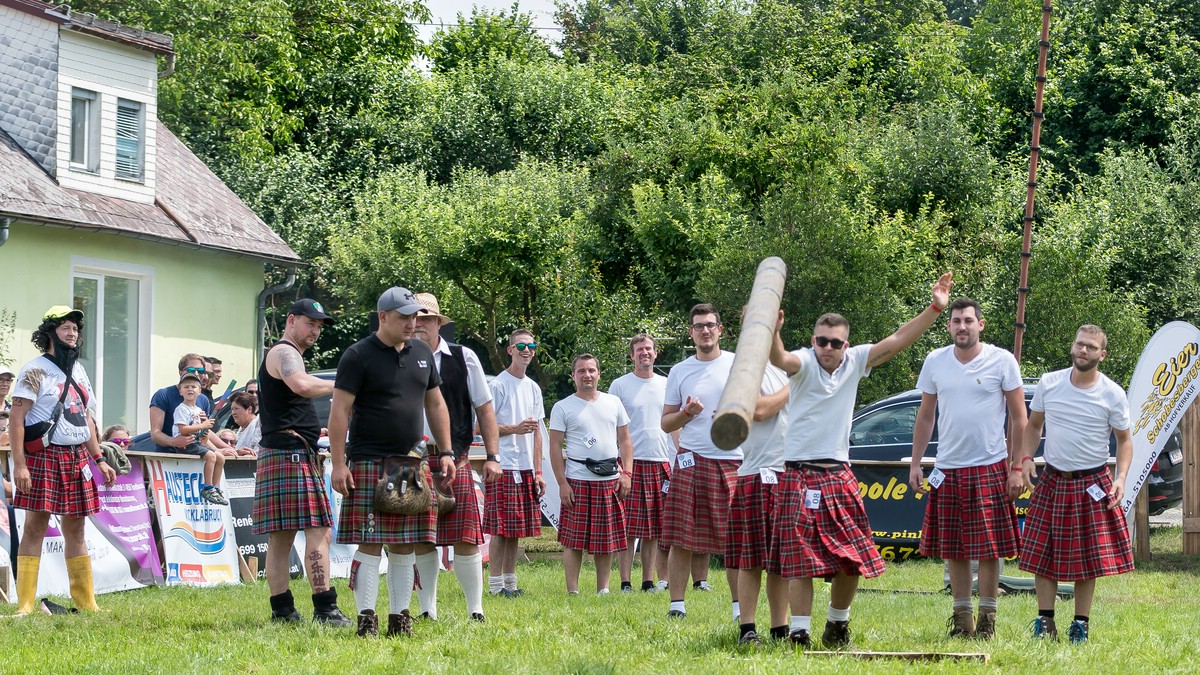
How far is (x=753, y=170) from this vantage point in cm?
1733

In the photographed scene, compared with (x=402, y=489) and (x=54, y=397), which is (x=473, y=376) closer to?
(x=402, y=489)

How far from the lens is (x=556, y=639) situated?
6.83 meters

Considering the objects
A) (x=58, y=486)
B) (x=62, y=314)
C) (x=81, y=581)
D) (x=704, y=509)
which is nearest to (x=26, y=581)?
(x=81, y=581)

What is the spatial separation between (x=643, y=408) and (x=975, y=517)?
3.62m

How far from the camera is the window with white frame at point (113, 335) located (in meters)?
18.6

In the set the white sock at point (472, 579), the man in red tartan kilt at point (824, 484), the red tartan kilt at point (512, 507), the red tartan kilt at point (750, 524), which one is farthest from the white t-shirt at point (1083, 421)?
the red tartan kilt at point (512, 507)

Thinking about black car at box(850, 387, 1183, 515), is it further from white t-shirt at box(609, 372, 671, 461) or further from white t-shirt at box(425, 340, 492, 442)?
white t-shirt at box(425, 340, 492, 442)

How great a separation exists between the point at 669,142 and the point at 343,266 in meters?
7.32

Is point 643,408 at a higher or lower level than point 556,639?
higher

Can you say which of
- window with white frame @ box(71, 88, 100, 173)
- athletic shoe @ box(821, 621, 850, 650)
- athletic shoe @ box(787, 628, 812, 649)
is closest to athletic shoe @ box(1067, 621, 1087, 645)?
athletic shoe @ box(821, 621, 850, 650)

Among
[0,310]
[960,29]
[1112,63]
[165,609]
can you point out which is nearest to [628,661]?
[165,609]

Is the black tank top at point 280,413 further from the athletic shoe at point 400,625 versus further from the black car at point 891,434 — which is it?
the black car at point 891,434

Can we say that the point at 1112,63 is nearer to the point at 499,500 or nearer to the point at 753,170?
the point at 753,170

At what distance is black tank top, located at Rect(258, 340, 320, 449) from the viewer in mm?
7555
